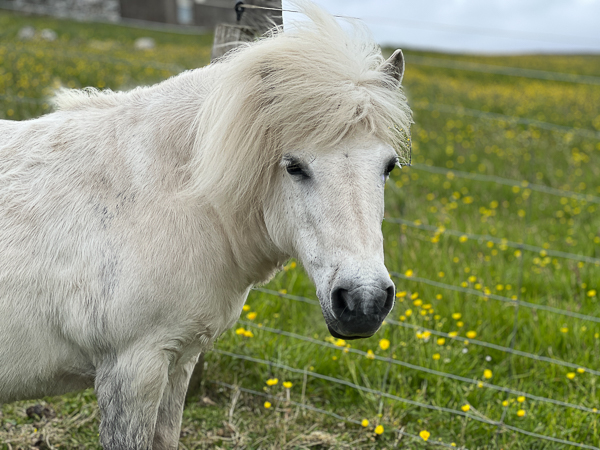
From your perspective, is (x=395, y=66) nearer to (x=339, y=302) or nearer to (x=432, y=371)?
(x=339, y=302)

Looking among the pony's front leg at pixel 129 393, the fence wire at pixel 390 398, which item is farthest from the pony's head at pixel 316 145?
the fence wire at pixel 390 398

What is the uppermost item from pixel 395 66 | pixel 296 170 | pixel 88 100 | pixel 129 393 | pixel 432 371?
pixel 395 66

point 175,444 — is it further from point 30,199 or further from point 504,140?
point 504,140

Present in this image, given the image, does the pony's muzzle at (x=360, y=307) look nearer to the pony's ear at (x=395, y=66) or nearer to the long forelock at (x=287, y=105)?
the long forelock at (x=287, y=105)

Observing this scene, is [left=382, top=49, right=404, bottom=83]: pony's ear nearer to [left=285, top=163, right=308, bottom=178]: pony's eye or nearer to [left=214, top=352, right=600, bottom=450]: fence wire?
[left=285, top=163, right=308, bottom=178]: pony's eye

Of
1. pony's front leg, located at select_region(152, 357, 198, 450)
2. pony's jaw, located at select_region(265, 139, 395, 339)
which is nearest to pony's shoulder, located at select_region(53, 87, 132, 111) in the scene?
pony's jaw, located at select_region(265, 139, 395, 339)

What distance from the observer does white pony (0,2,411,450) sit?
1610 mm

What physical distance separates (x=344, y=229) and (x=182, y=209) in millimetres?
567

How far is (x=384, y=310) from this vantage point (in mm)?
1490

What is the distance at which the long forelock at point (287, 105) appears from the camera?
162 centimetres

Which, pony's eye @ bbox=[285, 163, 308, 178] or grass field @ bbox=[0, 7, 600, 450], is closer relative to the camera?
pony's eye @ bbox=[285, 163, 308, 178]

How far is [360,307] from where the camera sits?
4.75 ft

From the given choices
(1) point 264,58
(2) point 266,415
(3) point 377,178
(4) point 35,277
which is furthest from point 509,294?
(4) point 35,277

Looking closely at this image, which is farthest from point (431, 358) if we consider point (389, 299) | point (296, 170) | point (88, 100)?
point (88, 100)
